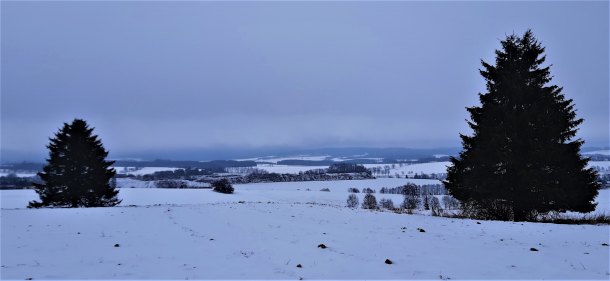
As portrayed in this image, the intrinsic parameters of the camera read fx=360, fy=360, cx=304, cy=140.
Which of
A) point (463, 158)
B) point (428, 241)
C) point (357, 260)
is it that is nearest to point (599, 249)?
point (428, 241)

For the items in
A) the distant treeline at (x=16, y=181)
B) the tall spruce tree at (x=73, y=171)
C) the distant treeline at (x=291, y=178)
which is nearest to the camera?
the tall spruce tree at (x=73, y=171)

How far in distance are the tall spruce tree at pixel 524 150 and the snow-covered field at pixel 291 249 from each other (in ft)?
16.5

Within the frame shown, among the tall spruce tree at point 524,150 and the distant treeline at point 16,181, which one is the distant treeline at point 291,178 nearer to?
the distant treeline at point 16,181

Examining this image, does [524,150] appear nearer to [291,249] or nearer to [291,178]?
[291,249]

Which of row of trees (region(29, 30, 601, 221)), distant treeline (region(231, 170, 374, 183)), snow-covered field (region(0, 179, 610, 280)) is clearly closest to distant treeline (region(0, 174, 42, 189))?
snow-covered field (region(0, 179, 610, 280))

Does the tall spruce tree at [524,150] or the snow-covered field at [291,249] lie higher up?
the tall spruce tree at [524,150]

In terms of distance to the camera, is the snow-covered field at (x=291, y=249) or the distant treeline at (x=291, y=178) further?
the distant treeline at (x=291, y=178)

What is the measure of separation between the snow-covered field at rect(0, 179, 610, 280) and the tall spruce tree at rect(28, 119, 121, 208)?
72.5 feet

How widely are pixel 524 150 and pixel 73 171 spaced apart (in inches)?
1462

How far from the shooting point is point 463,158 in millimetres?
19609

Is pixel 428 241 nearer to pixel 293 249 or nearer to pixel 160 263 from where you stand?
pixel 293 249

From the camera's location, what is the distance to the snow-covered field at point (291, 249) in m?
6.88

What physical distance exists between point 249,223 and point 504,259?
8.71 m

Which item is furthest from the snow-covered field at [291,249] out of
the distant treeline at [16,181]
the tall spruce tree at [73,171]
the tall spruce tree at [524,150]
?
the distant treeline at [16,181]
